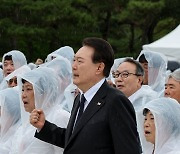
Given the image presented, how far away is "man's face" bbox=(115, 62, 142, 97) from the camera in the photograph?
5.32 metres

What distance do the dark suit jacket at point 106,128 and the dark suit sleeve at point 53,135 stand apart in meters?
0.30

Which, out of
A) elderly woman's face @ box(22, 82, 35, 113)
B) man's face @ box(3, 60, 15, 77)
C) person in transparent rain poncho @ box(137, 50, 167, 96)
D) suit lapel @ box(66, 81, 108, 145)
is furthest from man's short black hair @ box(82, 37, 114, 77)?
man's face @ box(3, 60, 15, 77)

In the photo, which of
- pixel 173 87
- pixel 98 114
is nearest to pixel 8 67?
pixel 173 87

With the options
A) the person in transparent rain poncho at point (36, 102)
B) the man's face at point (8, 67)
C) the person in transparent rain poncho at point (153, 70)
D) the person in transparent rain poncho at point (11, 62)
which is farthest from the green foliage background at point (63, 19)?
the person in transparent rain poncho at point (36, 102)

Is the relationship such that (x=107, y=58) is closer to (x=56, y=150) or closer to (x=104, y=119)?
(x=104, y=119)

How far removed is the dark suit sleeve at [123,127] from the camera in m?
3.38

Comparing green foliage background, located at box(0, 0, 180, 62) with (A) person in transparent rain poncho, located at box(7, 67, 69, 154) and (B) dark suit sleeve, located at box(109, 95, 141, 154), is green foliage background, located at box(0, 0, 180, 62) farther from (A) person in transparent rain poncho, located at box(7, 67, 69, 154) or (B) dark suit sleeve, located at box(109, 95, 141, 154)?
(B) dark suit sleeve, located at box(109, 95, 141, 154)

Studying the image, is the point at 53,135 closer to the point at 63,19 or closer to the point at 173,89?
the point at 173,89

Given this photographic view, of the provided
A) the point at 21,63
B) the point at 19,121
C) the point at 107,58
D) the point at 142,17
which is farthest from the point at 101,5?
the point at 107,58

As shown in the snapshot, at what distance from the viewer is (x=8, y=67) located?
7.67 meters

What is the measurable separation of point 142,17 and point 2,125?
44.7 feet

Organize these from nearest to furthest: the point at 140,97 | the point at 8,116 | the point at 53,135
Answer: the point at 53,135 < the point at 8,116 < the point at 140,97

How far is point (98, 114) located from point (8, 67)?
14.2 feet

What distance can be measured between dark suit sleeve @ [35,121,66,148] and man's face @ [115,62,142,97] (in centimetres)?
149
